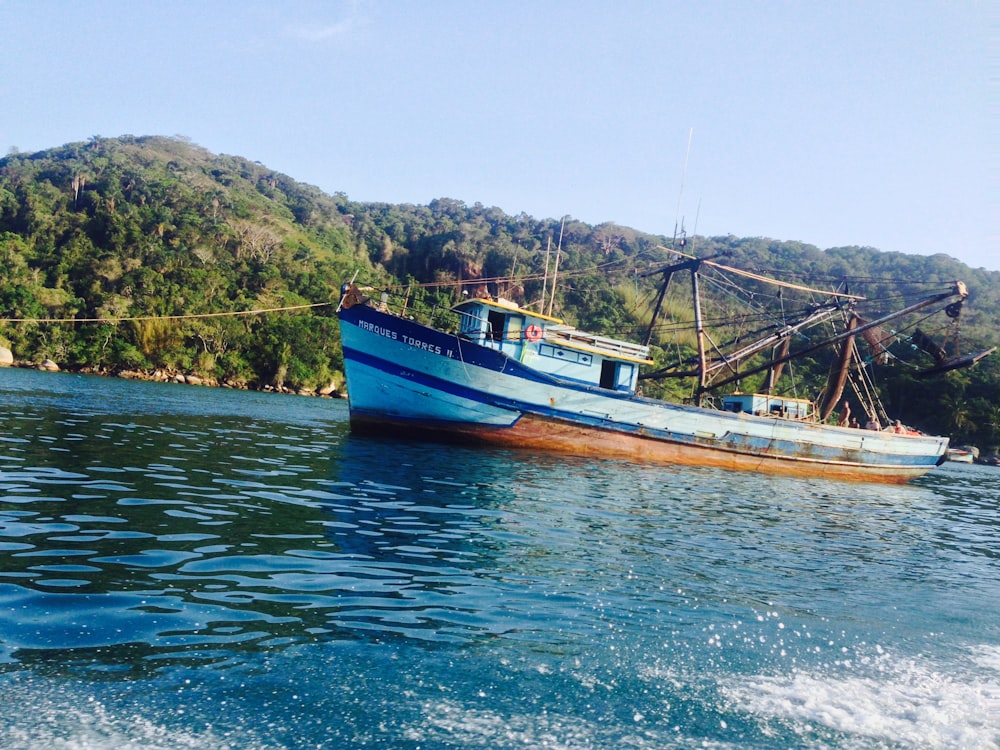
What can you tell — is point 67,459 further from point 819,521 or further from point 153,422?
point 819,521

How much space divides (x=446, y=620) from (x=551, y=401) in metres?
17.8

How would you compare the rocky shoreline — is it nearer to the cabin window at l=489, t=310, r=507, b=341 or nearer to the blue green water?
the cabin window at l=489, t=310, r=507, b=341

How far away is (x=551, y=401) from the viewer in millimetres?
23406

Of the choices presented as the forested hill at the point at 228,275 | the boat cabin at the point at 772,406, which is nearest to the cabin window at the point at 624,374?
the boat cabin at the point at 772,406

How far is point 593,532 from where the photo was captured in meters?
10.5

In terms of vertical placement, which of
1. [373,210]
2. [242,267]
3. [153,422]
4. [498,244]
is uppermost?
[373,210]

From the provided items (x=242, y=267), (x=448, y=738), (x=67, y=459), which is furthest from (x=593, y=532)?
(x=242, y=267)

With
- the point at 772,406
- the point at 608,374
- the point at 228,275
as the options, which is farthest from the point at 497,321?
the point at 228,275

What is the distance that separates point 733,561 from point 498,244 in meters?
101

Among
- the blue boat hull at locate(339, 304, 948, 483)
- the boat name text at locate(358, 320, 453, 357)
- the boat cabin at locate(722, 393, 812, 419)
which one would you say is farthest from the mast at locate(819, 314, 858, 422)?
the boat name text at locate(358, 320, 453, 357)

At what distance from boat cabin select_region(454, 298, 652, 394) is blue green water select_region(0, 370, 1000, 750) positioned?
38.2 ft

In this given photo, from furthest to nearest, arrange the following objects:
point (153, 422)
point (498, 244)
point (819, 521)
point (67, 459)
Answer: point (498, 244), point (153, 422), point (819, 521), point (67, 459)

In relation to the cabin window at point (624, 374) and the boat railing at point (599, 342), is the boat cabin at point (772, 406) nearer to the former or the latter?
the cabin window at point (624, 374)

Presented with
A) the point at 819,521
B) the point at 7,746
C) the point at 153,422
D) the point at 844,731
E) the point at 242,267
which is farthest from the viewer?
the point at 242,267
